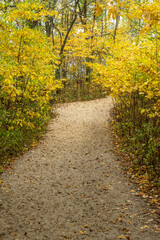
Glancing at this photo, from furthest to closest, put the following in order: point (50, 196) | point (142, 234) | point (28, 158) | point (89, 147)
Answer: point (89, 147)
point (28, 158)
point (50, 196)
point (142, 234)

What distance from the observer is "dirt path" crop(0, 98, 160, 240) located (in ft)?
12.9

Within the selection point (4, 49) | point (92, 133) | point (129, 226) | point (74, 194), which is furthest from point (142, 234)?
point (92, 133)

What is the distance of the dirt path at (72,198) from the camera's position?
393cm

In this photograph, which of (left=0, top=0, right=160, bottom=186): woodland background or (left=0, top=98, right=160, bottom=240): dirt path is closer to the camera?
(left=0, top=98, right=160, bottom=240): dirt path

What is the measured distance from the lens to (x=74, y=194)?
5.57m

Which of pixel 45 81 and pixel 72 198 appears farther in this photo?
pixel 45 81

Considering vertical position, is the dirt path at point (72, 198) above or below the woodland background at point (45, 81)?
below

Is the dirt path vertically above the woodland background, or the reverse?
the woodland background

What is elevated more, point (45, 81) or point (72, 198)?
point (45, 81)

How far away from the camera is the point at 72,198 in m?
5.37

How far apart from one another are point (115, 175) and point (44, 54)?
4832 mm

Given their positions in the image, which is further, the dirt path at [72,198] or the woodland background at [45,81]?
the woodland background at [45,81]

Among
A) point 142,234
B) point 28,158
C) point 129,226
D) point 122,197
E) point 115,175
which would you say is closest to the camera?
point 142,234

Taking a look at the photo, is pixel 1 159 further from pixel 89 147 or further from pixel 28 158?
pixel 89 147
